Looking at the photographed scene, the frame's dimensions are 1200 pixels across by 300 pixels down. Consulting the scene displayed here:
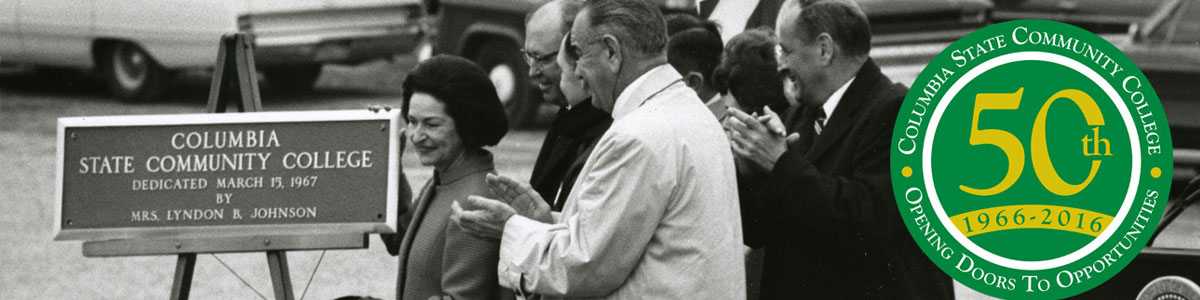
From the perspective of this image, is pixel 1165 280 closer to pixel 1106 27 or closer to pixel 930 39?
pixel 1106 27

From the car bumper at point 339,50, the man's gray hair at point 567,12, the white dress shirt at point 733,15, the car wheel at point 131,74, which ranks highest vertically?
the man's gray hair at point 567,12

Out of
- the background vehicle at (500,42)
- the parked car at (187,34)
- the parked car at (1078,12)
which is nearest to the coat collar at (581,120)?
the parked car at (1078,12)

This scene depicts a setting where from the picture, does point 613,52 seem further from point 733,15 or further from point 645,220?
point 733,15

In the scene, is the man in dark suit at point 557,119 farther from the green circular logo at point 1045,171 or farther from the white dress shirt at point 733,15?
the white dress shirt at point 733,15

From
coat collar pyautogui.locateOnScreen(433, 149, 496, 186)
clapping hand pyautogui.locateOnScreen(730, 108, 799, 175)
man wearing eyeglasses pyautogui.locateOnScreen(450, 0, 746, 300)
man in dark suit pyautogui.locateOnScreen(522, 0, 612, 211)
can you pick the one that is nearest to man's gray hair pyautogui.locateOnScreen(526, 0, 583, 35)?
man in dark suit pyautogui.locateOnScreen(522, 0, 612, 211)

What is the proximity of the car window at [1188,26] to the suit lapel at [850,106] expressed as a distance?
4152mm

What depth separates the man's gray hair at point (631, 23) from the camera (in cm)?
326

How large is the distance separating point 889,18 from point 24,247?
4.10m

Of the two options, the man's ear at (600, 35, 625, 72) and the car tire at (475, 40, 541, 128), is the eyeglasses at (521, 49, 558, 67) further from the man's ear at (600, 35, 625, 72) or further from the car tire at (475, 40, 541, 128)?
the car tire at (475, 40, 541, 128)

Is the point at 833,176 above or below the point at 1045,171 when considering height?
above

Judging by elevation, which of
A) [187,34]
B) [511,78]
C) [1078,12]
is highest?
[1078,12]

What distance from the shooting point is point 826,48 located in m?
3.83

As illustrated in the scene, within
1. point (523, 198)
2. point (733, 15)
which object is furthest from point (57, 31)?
point (523, 198)

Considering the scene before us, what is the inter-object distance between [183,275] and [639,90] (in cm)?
159
